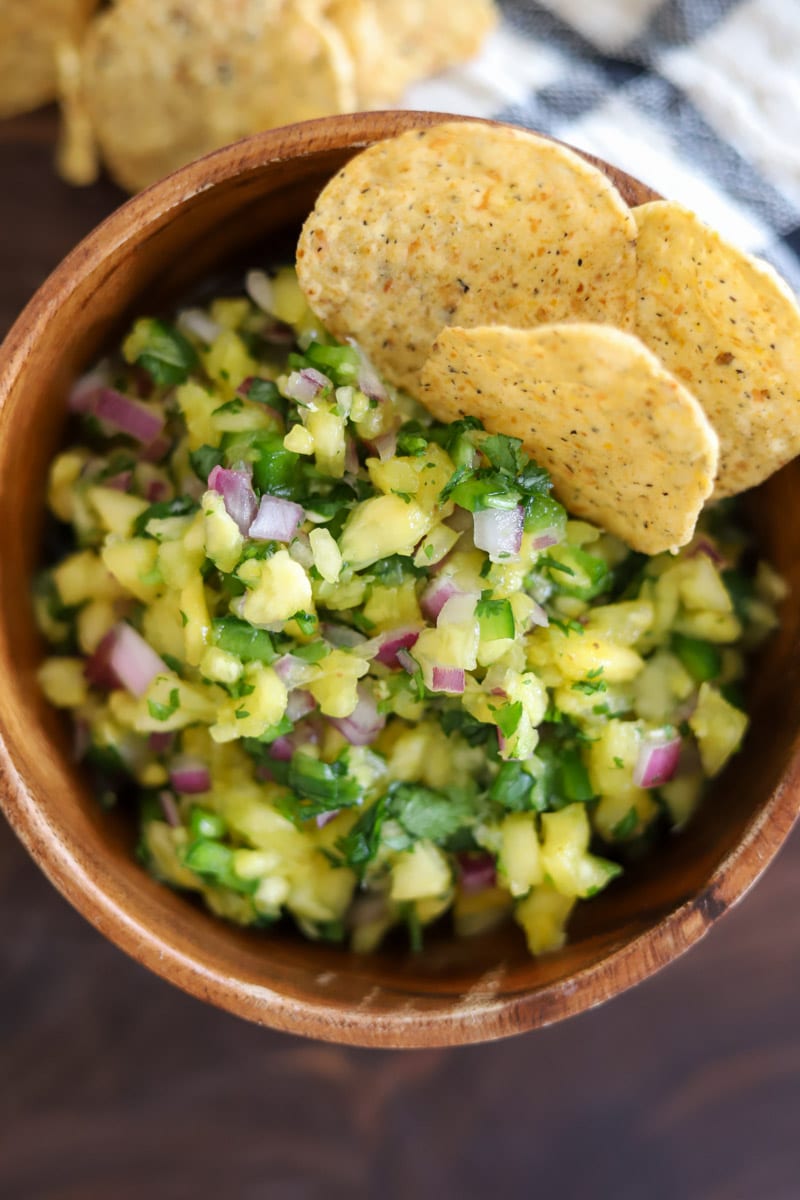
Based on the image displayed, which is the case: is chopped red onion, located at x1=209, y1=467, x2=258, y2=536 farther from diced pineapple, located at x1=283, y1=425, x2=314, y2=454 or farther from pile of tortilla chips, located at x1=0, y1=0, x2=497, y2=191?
pile of tortilla chips, located at x1=0, y1=0, x2=497, y2=191

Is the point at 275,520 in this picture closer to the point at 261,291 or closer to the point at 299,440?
the point at 299,440

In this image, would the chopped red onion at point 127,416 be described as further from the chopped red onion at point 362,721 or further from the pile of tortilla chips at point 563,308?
the chopped red onion at point 362,721

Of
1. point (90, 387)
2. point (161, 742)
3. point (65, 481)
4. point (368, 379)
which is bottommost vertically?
point (161, 742)

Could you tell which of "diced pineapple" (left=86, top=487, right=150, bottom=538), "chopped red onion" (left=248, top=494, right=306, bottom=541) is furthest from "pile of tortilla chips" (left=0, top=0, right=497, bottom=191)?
"chopped red onion" (left=248, top=494, right=306, bottom=541)

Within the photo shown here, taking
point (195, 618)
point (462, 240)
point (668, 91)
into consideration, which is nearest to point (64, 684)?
point (195, 618)

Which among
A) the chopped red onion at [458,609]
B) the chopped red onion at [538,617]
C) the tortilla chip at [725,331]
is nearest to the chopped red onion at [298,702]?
the chopped red onion at [458,609]

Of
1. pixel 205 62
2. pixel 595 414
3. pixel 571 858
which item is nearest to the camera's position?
pixel 595 414

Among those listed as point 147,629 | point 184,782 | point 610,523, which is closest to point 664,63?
point 610,523
